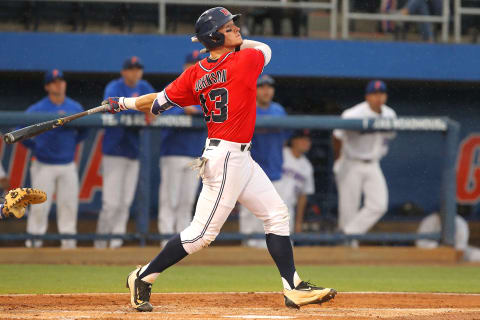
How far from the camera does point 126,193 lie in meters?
8.47

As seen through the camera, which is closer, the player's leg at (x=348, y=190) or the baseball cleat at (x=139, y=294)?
the baseball cleat at (x=139, y=294)

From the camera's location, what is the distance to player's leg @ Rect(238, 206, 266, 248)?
28.5 feet

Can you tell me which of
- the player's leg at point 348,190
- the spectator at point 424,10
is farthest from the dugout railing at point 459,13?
the player's leg at point 348,190

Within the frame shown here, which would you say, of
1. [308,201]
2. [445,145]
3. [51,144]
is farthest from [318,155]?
[51,144]

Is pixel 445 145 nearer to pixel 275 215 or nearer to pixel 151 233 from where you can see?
pixel 151 233

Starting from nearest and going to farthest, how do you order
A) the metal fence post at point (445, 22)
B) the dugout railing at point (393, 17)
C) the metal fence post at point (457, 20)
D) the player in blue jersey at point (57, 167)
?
the player in blue jersey at point (57, 167)
the dugout railing at point (393, 17)
the metal fence post at point (445, 22)
the metal fence post at point (457, 20)

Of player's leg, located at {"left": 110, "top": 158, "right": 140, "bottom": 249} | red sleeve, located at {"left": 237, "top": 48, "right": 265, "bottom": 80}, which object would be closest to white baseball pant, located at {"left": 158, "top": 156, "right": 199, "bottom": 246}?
player's leg, located at {"left": 110, "top": 158, "right": 140, "bottom": 249}

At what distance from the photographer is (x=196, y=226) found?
16.4ft

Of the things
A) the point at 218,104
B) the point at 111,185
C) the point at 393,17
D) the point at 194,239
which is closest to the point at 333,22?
the point at 393,17

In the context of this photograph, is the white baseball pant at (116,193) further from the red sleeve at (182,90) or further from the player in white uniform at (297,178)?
the red sleeve at (182,90)

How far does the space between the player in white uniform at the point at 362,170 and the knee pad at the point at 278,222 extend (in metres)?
3.69

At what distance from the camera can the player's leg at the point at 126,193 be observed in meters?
8.47

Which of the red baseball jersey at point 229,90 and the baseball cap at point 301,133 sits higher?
the red baseball jersey at point 229,90

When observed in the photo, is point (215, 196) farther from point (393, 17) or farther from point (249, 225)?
point (393, 17)
